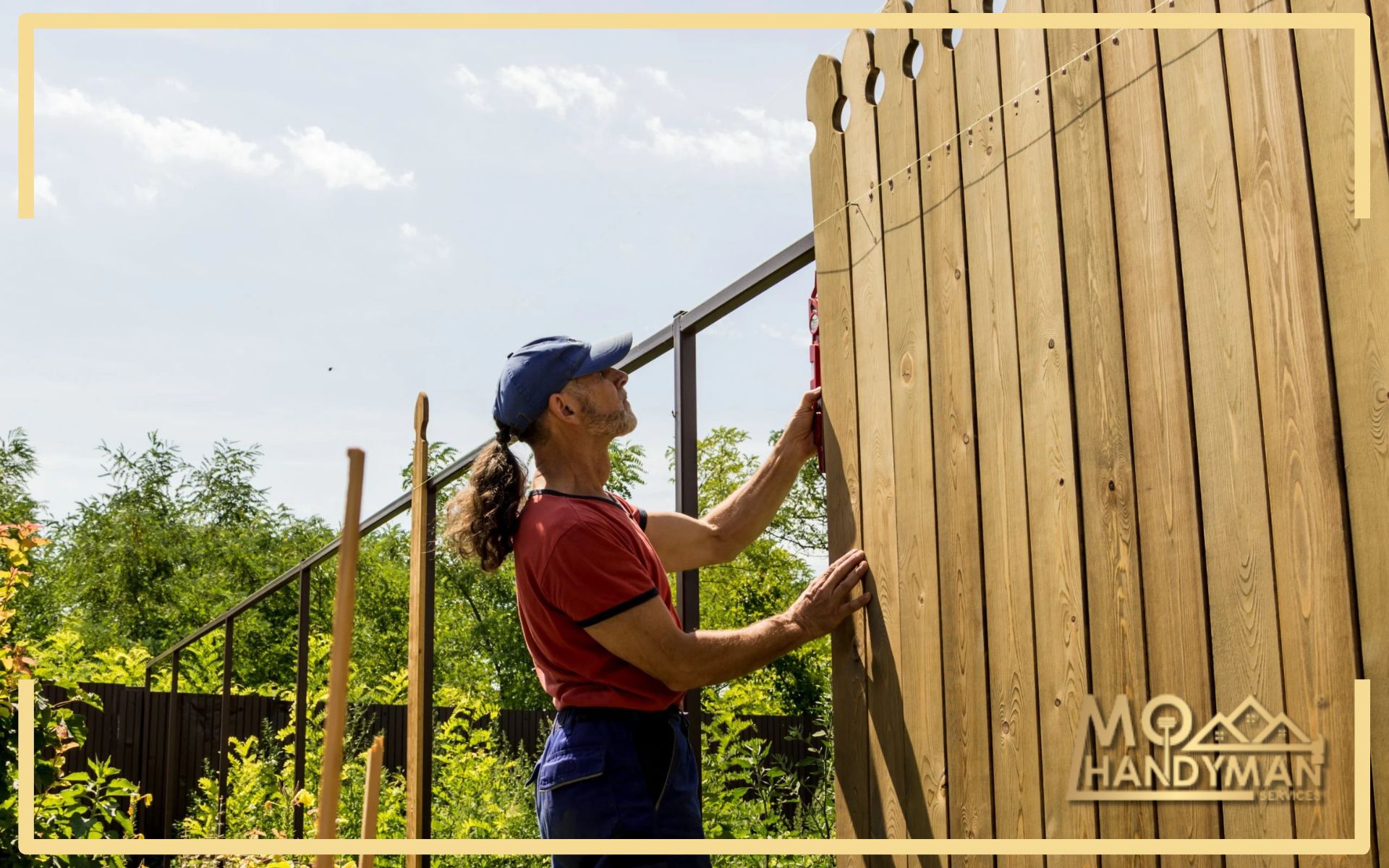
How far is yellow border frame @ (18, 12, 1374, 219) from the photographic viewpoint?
141 centimetres

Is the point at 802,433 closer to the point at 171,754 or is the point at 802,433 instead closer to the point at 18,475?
the point at 171,754

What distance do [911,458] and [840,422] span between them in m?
0.28

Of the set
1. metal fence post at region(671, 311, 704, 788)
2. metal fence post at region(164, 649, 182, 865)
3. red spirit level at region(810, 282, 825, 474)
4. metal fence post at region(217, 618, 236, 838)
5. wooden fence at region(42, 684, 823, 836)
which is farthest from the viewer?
wooden fence at region(42, 684, 823, 836)

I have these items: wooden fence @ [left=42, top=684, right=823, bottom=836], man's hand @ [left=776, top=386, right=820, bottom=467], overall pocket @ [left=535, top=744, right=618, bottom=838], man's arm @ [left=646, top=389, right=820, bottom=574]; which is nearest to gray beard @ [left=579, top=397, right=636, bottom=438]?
man's arm @ [left=646, top=389, right=820, bottom=574]

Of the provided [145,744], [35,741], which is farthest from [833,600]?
[145,744]

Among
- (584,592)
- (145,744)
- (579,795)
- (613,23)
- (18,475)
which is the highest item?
(18,475)

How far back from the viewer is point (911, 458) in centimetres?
215

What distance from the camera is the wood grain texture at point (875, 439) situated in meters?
2.17

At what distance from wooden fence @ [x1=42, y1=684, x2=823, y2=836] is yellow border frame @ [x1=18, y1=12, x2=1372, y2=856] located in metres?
7.82

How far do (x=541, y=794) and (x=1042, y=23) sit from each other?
1679mm

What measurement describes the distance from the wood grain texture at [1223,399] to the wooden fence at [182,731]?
334 inches

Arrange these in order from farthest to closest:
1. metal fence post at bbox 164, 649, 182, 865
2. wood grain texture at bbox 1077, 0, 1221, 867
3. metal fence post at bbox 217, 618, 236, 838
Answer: metal fence post at bbox 164, 649, 182, 865
metal fence post at bbox 217, 618, 236, 838
wood grain texture at bbox 1077, 0, 1221, 867

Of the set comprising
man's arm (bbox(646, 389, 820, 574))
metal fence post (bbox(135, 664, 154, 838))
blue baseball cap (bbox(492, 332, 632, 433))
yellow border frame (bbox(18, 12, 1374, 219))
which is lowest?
metal fence post (bbox(135, 664, 154, 838))

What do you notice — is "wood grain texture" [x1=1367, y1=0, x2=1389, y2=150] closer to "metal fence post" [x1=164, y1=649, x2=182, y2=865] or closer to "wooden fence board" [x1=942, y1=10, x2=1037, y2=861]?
"wooden fence board" [x1=942, y1=10, x2=1037, y2=861]
